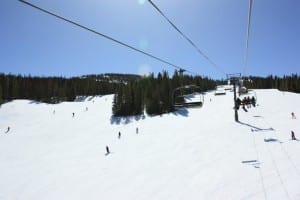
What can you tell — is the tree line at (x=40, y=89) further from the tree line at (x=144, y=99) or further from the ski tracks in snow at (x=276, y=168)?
the ski tracks in snow at (x=276, y=168)

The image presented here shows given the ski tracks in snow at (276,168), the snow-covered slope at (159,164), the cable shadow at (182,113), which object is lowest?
the snow-covered slope at (159,164)

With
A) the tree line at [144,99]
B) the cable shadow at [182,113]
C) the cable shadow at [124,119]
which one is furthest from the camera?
the tree line at [144,99]

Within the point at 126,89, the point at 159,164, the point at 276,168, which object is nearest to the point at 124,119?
the point at 126,89

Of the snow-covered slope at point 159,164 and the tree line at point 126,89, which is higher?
the tree line at point 126,89

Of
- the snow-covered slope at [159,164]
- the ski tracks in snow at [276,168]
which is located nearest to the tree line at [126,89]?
Result: the snow-covered slope at [159,164]

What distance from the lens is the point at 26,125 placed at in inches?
2313

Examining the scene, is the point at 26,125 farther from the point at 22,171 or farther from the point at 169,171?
the point at 169,171

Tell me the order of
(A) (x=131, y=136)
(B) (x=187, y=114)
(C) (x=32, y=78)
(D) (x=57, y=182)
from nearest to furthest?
(D) (x=57, y=182) → (A) (x=131, y=136) → (B) (x=187, y=114) → (C) (x=32, y=78)

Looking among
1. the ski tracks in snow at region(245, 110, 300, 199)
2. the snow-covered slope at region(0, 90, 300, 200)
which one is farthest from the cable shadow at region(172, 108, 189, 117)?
the ski tracks in snow at region(245, 110, 300, 199)

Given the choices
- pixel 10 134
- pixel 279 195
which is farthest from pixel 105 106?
pixel 279 195

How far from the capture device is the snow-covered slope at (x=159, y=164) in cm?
1694

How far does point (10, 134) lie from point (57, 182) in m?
33.4

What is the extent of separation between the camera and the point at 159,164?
79.5 ft

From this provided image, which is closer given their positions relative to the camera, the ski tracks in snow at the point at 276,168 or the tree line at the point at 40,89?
the ski tracks in snow at the point at 276,168
